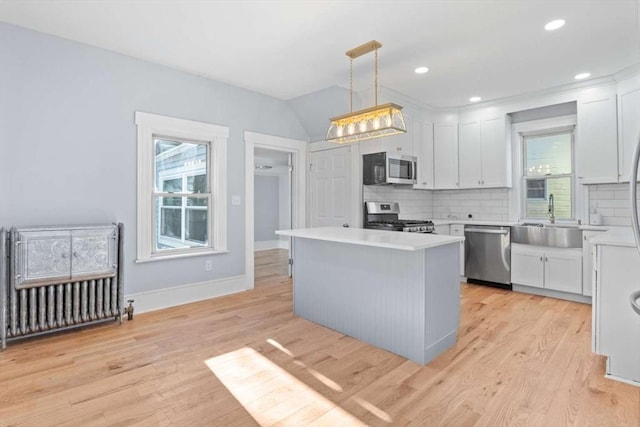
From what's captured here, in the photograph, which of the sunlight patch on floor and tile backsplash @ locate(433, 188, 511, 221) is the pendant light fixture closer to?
the sunlight patch on floor

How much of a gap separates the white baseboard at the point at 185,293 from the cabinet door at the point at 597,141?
451cm

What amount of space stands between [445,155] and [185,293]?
4.26 meters

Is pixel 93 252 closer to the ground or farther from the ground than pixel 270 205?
closer to the ground

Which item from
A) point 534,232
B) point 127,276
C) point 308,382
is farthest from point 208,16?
point 534,232

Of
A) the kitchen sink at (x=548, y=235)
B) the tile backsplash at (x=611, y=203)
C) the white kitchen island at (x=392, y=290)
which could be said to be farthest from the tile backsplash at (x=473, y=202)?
the white kitchen island at (x=392, y=290)

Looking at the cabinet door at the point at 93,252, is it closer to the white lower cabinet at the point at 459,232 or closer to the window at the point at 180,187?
the window at the point at 180,187

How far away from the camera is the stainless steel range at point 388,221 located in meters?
4.44

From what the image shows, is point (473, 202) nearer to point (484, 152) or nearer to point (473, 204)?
point (473, 204)

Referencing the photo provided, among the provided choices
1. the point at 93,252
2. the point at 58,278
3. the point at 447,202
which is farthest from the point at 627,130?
the point at 58,278

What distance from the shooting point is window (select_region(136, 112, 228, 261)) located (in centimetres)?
362

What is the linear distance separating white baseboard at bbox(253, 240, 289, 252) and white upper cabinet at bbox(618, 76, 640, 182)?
263 inches

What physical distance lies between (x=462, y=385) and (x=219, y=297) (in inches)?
117

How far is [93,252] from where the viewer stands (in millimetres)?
3035

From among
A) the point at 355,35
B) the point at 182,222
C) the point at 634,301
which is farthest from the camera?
the point at 182,222
